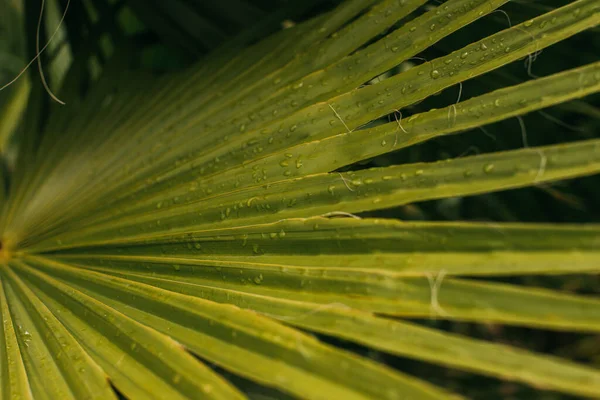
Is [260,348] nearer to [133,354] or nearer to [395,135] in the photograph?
[133,354]

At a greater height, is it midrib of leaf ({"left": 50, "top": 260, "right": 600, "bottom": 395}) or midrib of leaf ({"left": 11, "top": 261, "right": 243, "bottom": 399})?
midrib of leaf ({"left": 50, "top": 260, "right": 600, "bottom": 395})

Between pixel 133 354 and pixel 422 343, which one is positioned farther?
pixel 133 354

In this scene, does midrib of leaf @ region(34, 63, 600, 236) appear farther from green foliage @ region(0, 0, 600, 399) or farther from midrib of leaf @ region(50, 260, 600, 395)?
midrib of leaf @ region(50, 260, 600, 395)

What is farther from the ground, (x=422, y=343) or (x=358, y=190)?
(x=358, y=190)

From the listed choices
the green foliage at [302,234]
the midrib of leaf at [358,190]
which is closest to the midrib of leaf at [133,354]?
the green foliage at [302,234]

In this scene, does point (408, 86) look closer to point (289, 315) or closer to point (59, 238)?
point (289, 315)

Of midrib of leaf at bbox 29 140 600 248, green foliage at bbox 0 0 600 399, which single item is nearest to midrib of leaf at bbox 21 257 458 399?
green foliage at bbox 0 0 600 399

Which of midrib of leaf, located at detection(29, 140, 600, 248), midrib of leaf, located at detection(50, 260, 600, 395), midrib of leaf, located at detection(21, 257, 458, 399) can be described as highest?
midrib of leaf, located at detection(29, 140, 600, 248)

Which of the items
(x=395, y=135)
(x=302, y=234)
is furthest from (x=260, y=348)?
(x=395, y=135)

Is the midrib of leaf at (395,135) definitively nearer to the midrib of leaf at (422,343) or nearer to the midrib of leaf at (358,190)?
the midrib of leaf at (358,190)
